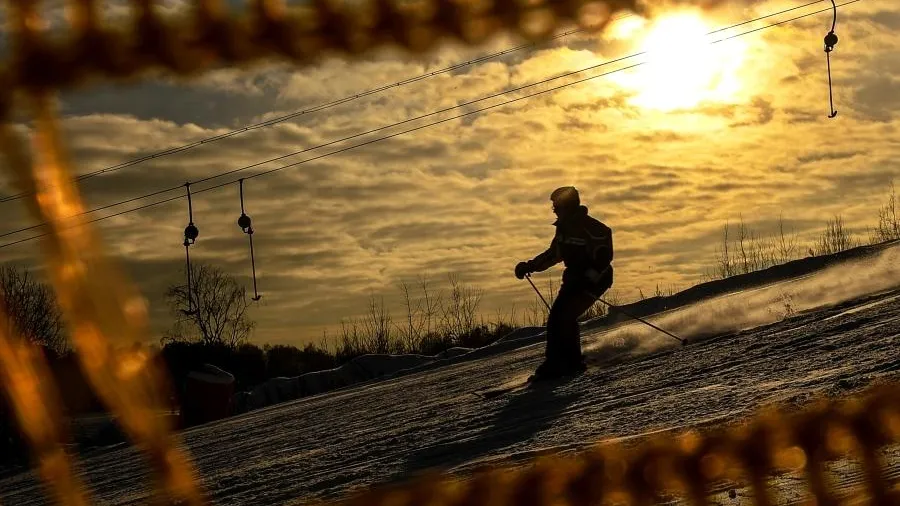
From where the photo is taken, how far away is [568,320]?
1219 cm

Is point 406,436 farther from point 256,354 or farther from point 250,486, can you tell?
point 256,354

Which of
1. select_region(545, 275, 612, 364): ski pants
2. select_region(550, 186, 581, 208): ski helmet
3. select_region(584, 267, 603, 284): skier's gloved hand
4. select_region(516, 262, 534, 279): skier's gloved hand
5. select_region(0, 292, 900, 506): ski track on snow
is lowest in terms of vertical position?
select_region(0, 292, 900, 506): ski track on snow

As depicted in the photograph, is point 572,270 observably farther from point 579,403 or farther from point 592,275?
point 579,403

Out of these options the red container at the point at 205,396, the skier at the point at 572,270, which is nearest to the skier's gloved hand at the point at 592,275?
the skier at the point at 572,270

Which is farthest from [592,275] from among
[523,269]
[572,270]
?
[523,269]

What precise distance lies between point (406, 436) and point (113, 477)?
3920mm

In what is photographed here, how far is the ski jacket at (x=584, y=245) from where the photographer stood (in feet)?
39.8

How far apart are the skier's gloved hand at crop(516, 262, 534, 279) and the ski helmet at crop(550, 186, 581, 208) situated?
0.76m

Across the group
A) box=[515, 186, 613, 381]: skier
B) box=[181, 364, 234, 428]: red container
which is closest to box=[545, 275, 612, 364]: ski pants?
box=[515, 186, 613, 381]: skier

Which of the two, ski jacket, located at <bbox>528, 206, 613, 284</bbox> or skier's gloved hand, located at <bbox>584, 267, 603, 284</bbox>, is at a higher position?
ski jacket, located at <bbox>528, 206, 613, 284</bbox>

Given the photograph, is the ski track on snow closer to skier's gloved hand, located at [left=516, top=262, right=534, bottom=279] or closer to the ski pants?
the ski pants

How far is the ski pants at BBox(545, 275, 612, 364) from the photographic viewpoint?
12055 mm

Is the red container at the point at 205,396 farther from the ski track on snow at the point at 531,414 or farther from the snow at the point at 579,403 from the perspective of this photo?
the ski track on snow at the point at 531,414

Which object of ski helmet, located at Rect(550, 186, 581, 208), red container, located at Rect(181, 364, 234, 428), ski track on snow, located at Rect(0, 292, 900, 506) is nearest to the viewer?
ski track on snow, located at Rect(0, 292, 900, 506)
